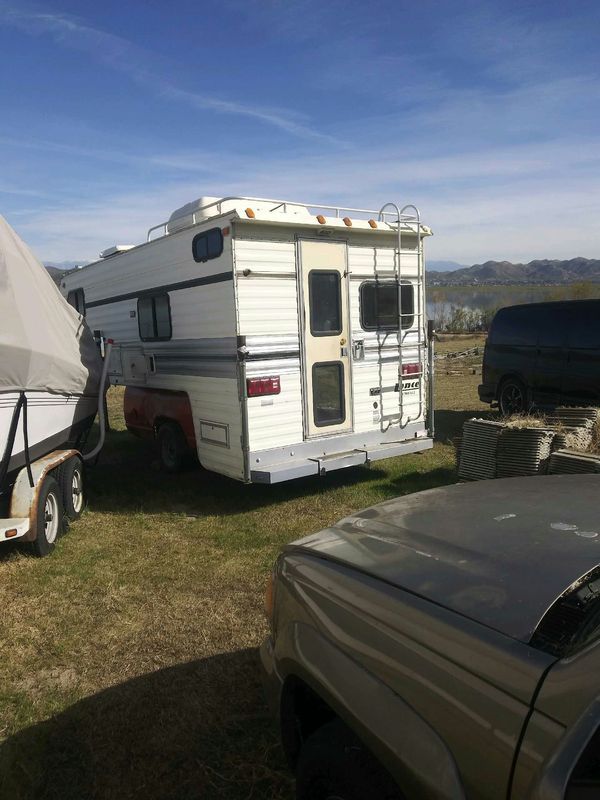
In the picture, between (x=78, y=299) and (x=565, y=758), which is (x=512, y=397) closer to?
(x=78, y=299)

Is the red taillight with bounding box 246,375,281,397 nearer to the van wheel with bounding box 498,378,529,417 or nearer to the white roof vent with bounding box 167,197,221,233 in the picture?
the white roof vent with bounding box 167,197,221,233

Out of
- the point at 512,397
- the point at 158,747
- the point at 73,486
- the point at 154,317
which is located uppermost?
the point at 154,317

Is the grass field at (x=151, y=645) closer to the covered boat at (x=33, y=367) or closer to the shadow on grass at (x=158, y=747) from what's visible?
the shadow on grass at (x=158, y=747)

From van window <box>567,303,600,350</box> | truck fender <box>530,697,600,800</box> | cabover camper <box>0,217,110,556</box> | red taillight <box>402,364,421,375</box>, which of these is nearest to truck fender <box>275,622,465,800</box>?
truck fender <box>530,697,600,800</box>

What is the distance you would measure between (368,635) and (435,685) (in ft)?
0.97

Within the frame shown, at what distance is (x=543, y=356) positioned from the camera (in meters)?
9.91

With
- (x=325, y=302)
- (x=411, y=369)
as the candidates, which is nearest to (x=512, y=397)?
(x=411, y=369)

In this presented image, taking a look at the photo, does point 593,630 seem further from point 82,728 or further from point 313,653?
point 82,728

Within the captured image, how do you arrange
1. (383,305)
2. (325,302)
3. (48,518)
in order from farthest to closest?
(383,305), (325,302), (48,518)

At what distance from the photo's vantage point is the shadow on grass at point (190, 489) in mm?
6918

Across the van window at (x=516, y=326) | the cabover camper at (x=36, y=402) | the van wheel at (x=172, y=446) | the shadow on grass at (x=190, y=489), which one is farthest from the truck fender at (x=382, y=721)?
the van window at (x=516, y=326)

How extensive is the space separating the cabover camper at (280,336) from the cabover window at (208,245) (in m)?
0.02

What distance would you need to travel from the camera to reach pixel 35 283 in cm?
600

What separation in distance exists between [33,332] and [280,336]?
2.35 m
